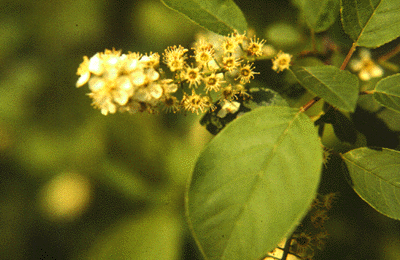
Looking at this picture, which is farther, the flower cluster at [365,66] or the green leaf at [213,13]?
the flower cluster at [365,66]

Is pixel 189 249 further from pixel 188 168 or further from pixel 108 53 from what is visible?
pixel 108 53

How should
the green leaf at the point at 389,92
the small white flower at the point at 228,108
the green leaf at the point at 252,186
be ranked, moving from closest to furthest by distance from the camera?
the green leaf at the point at 252,186 → the green leaf at the point at 389,92 → the small white flower at the point at 228,108

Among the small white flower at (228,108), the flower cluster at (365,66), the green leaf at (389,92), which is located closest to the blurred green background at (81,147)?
the small white flower at (228,108)

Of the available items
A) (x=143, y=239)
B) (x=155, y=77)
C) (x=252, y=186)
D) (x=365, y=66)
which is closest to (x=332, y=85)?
(x=252, y=186)

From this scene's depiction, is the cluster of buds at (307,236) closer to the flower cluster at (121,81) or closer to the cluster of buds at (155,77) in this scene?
the cluster of buds at (155,77)

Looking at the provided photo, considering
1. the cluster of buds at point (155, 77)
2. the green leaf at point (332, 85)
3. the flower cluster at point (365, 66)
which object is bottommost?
the flower cluster at point (365, 66)

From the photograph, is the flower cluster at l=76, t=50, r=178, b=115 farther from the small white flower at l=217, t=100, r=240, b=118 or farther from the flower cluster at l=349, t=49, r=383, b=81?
the flower cluster at l=349, t=49, r=383, b=81
